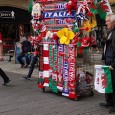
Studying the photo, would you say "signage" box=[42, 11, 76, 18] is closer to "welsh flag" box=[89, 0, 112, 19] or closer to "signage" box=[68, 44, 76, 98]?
"welsh flag" box=[89, 0, 112, 19]

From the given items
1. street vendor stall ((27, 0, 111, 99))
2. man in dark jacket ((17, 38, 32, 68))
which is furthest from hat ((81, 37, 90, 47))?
man in dark jacket ((17, 38, 32, 68))

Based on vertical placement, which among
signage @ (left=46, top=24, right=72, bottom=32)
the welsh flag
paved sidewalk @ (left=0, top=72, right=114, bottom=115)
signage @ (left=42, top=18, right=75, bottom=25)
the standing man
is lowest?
paved sidewalk @ (left=0, top=72, right=114, bottom=115)

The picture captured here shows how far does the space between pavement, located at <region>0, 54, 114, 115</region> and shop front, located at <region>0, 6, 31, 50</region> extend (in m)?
15.8

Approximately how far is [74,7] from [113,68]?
167 centimetres

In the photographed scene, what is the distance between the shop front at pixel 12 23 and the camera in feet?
81.6

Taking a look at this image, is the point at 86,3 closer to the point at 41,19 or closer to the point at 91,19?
the point at 91,19

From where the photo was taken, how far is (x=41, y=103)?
753 cm

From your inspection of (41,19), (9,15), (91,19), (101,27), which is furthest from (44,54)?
(101,27)

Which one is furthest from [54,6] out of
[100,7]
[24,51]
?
[24,51]

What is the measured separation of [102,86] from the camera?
21.9ft

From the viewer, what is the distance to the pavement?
22.2 feet

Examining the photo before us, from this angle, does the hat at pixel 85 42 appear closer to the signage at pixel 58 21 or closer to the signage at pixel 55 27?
the signage at pixel 58 21

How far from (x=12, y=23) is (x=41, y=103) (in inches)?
718

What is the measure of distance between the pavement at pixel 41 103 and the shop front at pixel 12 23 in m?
15.8
